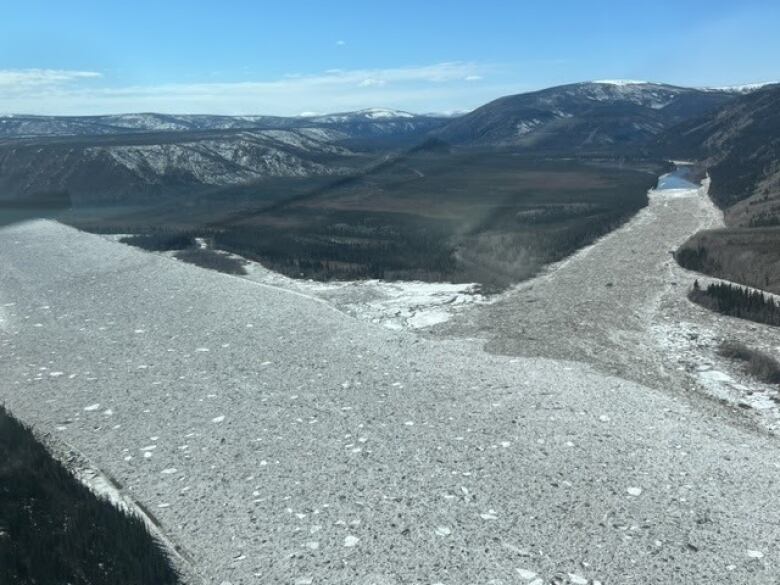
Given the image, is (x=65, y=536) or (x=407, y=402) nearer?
(x=65, y=536)

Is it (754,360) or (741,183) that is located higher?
(741,183)

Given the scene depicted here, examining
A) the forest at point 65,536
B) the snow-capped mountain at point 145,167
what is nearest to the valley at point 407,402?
the forest at point 65,536

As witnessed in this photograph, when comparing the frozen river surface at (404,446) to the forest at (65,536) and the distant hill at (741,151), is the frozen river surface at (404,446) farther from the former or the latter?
the distant hill at (741,151)

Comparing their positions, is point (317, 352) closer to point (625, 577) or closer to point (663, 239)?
point (625, 577)

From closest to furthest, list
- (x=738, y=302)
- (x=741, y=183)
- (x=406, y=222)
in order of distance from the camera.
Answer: (x=738, y=302)
(x=406, y=222)
(x=741, y=183)

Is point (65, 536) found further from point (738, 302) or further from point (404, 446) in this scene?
point (738, 302)

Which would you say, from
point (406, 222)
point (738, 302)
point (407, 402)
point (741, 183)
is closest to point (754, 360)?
point (738, 302)

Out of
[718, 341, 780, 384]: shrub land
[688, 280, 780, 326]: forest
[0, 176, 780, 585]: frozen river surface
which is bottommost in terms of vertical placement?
[0, 176, 780, 585]: frozen river surface

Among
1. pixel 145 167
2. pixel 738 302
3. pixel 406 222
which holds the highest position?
pixel 145 167

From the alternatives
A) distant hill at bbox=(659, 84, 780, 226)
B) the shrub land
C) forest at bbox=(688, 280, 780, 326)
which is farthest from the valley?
distant hill at bbox=(659, 84, 780, 226)

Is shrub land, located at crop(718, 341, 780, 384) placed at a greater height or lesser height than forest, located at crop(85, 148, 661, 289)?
lesser

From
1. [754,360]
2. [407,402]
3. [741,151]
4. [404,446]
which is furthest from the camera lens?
[741,151]

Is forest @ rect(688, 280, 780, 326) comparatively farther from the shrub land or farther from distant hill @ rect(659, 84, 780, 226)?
distant hill @ rect(659, 84, 780, 226)
